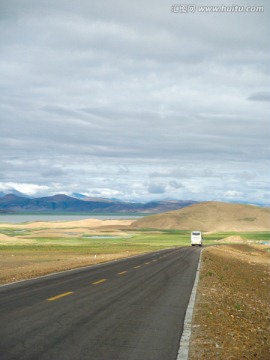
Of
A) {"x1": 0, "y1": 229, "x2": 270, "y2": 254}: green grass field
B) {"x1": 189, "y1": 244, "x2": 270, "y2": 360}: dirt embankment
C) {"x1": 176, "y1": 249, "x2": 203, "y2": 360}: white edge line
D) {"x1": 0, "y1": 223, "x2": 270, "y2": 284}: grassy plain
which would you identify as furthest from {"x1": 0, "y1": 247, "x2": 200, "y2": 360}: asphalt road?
{"x1": 0, "y1": 229, "x2": 270, "y2": 254}: green grass field

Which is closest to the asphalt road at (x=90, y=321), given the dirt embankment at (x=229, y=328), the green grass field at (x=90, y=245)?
the dirt embankment at (x=229, y=328)

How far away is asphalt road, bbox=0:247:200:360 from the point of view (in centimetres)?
986

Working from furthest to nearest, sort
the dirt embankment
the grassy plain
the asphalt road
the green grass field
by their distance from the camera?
the green grass field → the grassy plain → the dirt embankment → the asphalt road

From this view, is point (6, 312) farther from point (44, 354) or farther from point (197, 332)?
point (197, 332)

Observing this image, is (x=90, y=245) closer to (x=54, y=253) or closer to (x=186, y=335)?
(x=54, y=253)

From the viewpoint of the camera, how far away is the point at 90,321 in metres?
13.1

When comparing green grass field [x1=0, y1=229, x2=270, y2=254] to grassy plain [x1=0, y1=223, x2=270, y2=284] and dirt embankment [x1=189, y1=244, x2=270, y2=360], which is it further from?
dirt embankment [x1=189, y1=244, x2=270, y2=360]

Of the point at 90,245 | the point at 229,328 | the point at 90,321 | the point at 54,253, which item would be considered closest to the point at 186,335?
the point at 229,328

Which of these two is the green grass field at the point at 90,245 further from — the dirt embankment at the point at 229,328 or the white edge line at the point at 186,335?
the white edge line at the point at 186,335

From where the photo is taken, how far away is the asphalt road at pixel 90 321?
32.3 feet

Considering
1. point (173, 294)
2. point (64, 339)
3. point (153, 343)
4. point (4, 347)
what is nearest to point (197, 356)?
point (153, 343)

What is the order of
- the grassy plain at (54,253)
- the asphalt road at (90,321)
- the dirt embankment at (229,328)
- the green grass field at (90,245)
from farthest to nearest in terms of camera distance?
the green grass field at (90,245) < the grassy plain at (54,253) < the dirt embankment at (229,328) < the asphalt road at (90,321)

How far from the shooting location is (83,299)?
1753 centimetres

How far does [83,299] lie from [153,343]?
23.5 feet
